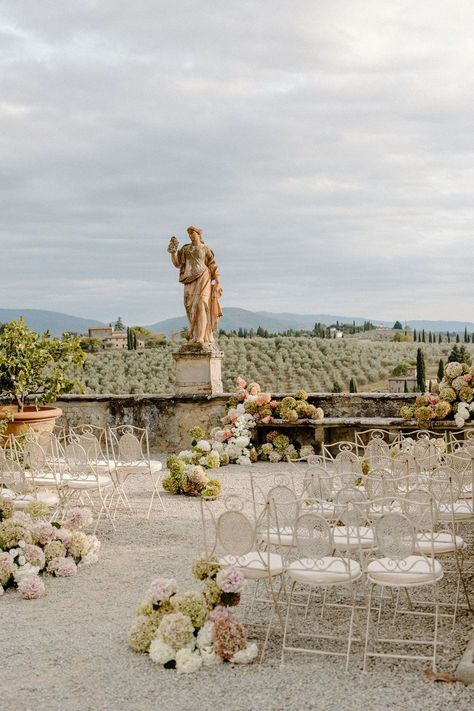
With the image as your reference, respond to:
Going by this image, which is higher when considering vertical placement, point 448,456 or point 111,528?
point 448,456

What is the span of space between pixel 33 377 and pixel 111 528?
361cm

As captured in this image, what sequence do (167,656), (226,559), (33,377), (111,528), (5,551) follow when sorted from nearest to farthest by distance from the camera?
(167,656) < (226,559) < (5,551) < (111,528) < (33,377)

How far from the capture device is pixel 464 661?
13.7ft

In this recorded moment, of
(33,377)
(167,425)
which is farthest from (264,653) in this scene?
(167,425)

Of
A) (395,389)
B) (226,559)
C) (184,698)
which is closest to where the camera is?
(184,698)

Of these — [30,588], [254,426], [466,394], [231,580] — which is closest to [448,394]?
[466,394]

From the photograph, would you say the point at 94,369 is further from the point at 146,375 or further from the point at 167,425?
the point at 167,425

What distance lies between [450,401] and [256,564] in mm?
7404

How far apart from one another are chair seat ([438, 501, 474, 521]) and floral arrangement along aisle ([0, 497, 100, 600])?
2856mm

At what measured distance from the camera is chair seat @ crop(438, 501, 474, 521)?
5.61m

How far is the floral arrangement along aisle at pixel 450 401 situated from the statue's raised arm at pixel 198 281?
3.53 meters

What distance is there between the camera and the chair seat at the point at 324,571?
14.8 feet

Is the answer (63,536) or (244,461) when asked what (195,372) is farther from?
(63,536)

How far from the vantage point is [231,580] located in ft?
15.0
